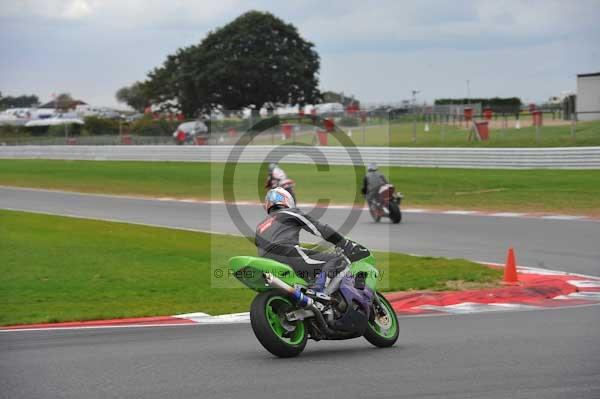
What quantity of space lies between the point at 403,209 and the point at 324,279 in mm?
18109

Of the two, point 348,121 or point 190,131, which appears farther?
point 190,131

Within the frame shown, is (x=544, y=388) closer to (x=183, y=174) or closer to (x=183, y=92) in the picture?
(x=183, y=174)

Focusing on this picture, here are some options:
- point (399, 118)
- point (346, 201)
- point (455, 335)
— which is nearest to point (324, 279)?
point (455, 335)

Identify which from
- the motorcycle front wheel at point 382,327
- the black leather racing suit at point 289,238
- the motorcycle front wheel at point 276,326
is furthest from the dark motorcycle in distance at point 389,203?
the motorcycle front wheel at point 276,326

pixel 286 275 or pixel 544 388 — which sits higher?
pixel 286 275

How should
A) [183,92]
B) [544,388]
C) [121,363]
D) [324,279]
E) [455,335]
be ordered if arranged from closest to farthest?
[544,388]
[121,363]
[324,279]
[455,335]
[183,92]

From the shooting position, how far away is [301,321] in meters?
8.14

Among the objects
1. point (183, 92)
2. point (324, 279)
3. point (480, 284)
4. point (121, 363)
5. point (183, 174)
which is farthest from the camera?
point (183, 92)

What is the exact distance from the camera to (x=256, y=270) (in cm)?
786

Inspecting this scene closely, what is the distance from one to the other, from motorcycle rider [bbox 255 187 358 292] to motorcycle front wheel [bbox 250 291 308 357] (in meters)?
0.38

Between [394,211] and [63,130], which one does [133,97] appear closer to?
[63,130]

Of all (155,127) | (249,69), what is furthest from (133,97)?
(155,127)

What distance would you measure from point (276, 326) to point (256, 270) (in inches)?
20.5

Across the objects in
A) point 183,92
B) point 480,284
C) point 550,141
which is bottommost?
point 480,284
